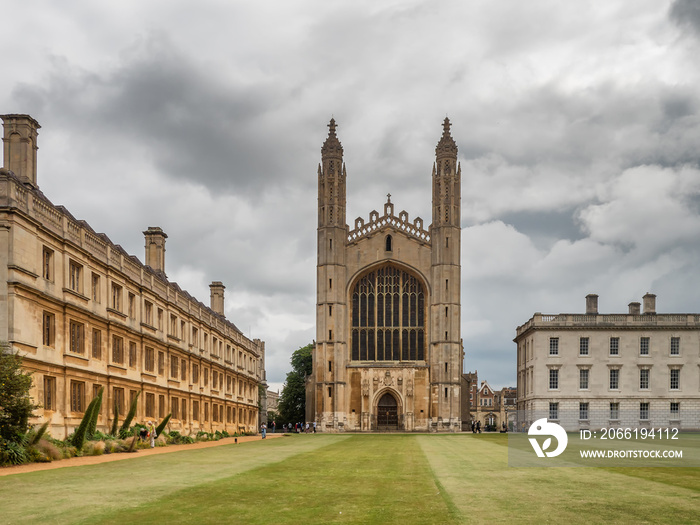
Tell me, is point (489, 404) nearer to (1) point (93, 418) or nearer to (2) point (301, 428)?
(2) point (301, 428)

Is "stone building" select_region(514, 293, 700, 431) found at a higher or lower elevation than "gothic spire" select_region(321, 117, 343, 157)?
lower

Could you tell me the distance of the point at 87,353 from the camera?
31.3 metres

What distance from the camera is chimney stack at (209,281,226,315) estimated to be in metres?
69.3

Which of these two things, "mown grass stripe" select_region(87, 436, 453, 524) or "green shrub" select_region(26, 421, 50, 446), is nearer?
"mown grass stripe" select_region(87, 436, 453, 524)

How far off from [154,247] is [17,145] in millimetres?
21718

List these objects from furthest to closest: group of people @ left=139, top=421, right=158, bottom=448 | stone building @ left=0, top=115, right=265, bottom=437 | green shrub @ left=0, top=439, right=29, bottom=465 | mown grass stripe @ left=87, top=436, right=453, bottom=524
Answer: group of people @ left=139, top=421, right=158, bottom=448 < stone building @ left=0, top=115, right=265, bottom=437 < green shrub @ left=0, top=439, right=29, bottom=465 < mown grass stripe @ left=87, top=436, right=453, bottom=524

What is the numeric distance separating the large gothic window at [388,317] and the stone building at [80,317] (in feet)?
89.9

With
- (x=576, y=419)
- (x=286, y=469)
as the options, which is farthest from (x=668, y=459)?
(x=576, y=419)

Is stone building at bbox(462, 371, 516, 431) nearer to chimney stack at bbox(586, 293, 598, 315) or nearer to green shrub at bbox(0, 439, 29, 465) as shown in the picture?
chimney stack at bbox(586, 293, 598, 315)

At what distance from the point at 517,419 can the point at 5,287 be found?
5827 cm

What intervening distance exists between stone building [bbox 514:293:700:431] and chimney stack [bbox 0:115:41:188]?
162ft

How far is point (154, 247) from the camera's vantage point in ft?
172

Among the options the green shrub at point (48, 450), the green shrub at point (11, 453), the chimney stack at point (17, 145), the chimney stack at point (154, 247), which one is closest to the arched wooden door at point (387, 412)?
the chimney stack at point (154, 247)

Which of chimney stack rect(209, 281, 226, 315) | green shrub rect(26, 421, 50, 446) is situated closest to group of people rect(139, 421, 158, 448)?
green shrub rect(26, 421, 50, 446)
